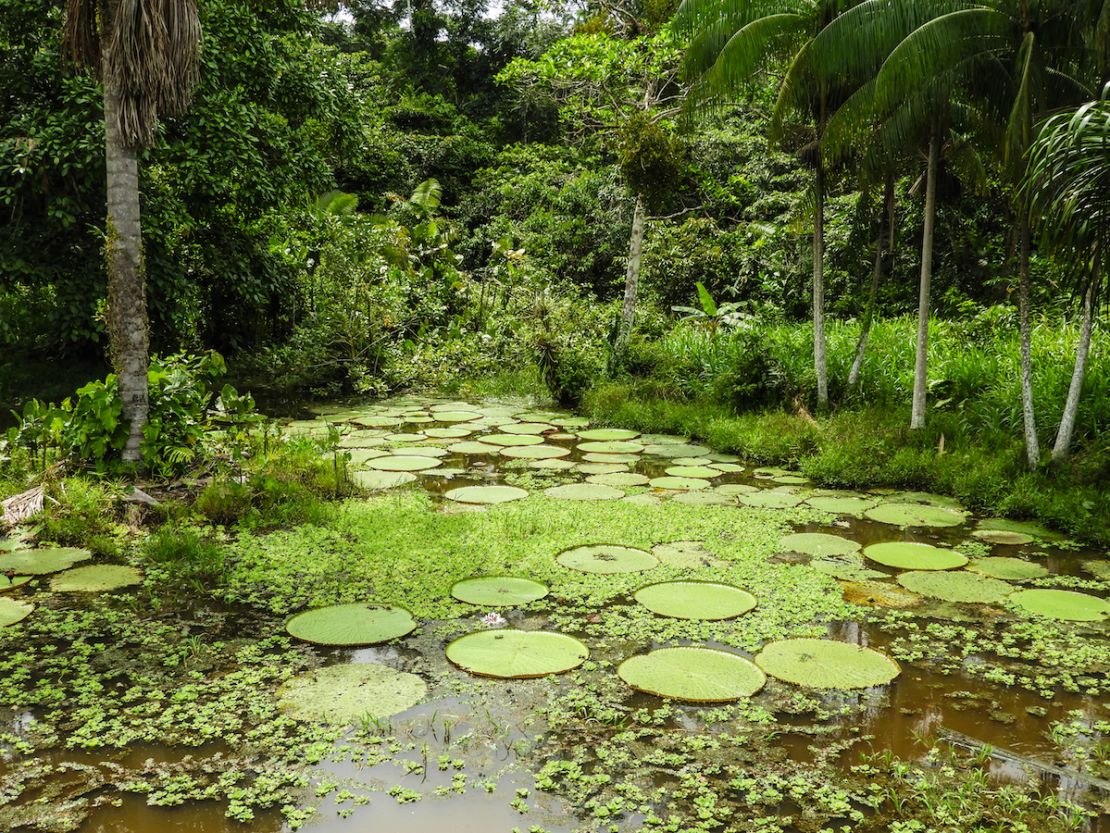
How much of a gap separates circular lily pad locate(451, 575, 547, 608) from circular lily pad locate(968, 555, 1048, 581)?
98.6 inches

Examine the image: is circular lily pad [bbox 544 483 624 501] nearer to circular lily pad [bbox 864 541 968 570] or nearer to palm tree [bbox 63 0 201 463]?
circular lily pad [bbox 864 541 968 570]

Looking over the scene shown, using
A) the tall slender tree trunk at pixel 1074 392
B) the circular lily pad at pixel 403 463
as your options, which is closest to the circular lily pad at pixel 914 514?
the tall slender tree trunk at pixel 1074 392

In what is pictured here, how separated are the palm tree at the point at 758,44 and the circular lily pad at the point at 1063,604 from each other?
3.68 meters

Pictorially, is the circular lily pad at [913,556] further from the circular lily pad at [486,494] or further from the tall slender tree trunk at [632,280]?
the tall slender tree trunk at [632,280]

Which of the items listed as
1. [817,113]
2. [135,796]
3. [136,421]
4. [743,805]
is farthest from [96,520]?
[817,113]

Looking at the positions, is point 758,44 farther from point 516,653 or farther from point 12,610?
point 12,610

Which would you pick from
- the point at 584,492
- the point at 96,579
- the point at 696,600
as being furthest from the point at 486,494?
the point at 96,579

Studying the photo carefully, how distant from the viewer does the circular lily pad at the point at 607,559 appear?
447 cm

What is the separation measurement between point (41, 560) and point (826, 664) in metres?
4.25

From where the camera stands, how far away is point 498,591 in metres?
4.11

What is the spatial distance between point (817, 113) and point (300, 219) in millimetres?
8253

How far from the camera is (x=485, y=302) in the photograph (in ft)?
43.7

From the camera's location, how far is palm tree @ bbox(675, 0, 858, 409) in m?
6.77

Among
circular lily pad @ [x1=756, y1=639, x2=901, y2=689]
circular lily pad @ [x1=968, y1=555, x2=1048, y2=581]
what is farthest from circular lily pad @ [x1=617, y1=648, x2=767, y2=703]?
circular lily pad @ [x1=968, y1=555, x2=1048, y2=581]
